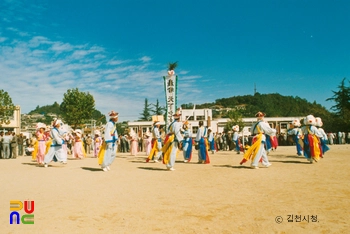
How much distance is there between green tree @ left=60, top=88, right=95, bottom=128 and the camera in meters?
45.8

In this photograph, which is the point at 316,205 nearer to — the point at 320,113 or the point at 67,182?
the point at 67,182

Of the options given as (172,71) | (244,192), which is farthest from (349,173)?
(172,71)

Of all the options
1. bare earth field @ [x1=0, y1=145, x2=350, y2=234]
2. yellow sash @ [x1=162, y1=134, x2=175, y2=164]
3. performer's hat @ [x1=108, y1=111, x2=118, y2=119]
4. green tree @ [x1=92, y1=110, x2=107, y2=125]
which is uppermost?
green tree @ [x1=92, y1=110, x2=107, y2=125]

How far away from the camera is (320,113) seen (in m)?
51.2

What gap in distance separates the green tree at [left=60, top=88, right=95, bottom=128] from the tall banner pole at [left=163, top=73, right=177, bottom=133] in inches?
1268

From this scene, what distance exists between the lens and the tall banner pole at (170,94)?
16.6 meters

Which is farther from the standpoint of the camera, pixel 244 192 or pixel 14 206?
pixel 244 192

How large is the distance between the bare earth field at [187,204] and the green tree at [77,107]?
3893 cm

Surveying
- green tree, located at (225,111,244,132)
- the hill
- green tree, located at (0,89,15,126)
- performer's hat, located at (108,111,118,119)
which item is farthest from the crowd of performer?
the hill

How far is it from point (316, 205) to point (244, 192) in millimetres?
1610

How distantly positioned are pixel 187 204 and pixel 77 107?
143ft

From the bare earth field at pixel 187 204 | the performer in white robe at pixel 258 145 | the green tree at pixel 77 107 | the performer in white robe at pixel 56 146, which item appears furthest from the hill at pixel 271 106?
the bare earth field at pixel 187 204

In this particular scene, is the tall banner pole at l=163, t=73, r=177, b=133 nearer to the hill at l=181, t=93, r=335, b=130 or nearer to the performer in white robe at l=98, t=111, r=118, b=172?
the performer in white robe at l=98, t=111, r=118, b=172

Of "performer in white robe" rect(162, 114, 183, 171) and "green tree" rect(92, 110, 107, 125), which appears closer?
"performer in white robe" rect(162, 114, 183, 171)
